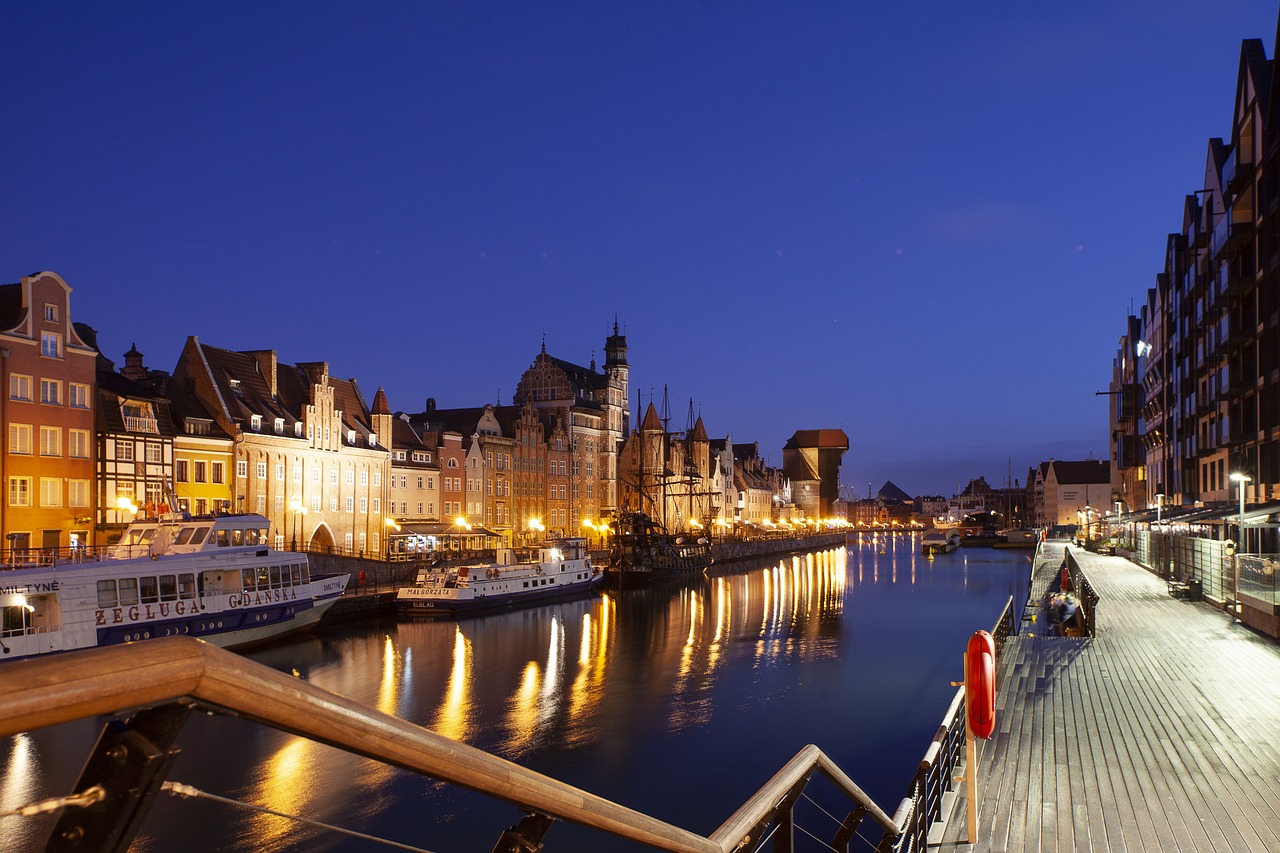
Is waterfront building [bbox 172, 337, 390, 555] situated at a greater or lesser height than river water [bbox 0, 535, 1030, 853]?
greater

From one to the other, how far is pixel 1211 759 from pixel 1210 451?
50465 mm

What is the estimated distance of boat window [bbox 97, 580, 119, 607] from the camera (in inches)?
1428

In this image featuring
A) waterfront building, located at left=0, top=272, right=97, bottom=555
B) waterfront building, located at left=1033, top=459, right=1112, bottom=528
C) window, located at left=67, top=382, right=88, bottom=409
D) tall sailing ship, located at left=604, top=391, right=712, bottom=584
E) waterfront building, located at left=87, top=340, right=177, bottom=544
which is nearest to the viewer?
waterfront building, located at left=0, top=272, right=97, bottom=555

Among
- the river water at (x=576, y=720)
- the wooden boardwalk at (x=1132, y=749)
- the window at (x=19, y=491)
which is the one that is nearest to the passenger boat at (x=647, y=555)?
the river water at (x=576, y=720)

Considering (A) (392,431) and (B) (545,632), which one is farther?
(A) (392,431)

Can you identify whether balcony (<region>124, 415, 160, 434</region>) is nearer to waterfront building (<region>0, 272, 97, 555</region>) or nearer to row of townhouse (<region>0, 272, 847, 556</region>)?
row of townhouse (<region>0, 272, 847, 556</region>)

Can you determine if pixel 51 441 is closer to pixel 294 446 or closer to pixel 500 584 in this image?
pixel 294 446

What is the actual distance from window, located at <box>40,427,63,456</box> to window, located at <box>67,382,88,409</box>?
1632 millimetres

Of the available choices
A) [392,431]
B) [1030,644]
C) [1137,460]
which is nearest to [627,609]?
[392,431]

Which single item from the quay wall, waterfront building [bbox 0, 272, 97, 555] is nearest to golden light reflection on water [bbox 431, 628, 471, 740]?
waterfront building [bbox 0, 272, 97, 555]

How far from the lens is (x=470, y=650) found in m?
45.1

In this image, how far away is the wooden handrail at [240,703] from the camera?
1.89 m

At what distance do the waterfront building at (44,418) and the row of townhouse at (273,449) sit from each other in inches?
2.6

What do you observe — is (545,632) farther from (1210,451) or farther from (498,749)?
(1210,451)
